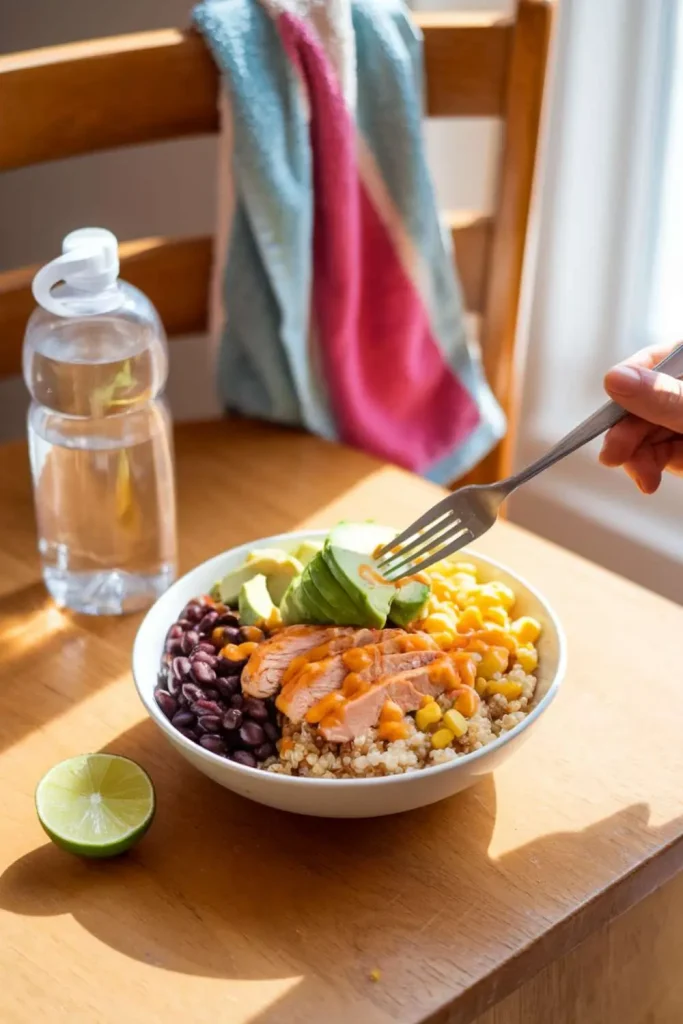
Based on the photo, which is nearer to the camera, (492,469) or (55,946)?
(55,946)

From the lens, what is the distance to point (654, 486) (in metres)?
1.06

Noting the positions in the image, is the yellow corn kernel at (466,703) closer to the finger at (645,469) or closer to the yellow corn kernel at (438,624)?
the yellow corn kernel at (438,624)

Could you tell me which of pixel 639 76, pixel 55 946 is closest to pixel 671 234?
pixel 639 76

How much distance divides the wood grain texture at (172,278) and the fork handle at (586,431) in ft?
1.76

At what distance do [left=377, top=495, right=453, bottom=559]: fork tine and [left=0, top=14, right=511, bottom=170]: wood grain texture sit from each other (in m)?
0.54

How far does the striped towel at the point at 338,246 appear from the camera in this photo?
3.99 feet

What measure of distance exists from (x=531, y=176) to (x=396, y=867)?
0.82 meters

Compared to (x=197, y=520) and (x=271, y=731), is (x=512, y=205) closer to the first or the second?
(x=197, y=520)

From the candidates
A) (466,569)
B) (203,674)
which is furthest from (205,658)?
(466,569)

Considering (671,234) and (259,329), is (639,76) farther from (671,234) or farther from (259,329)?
(259,329)

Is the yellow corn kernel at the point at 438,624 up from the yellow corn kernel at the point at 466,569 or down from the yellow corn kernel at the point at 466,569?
up

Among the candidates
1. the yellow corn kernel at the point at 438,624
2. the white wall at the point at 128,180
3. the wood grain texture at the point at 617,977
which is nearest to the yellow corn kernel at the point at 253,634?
the yellow corn kernel at the point at 438,624

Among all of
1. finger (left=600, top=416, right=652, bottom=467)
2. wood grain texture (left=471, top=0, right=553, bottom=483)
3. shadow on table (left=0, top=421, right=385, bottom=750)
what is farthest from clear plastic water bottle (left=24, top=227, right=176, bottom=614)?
wood grain texture (left=471, top=0, right=553, bottom=483)

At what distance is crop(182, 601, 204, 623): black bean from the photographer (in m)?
0.97
